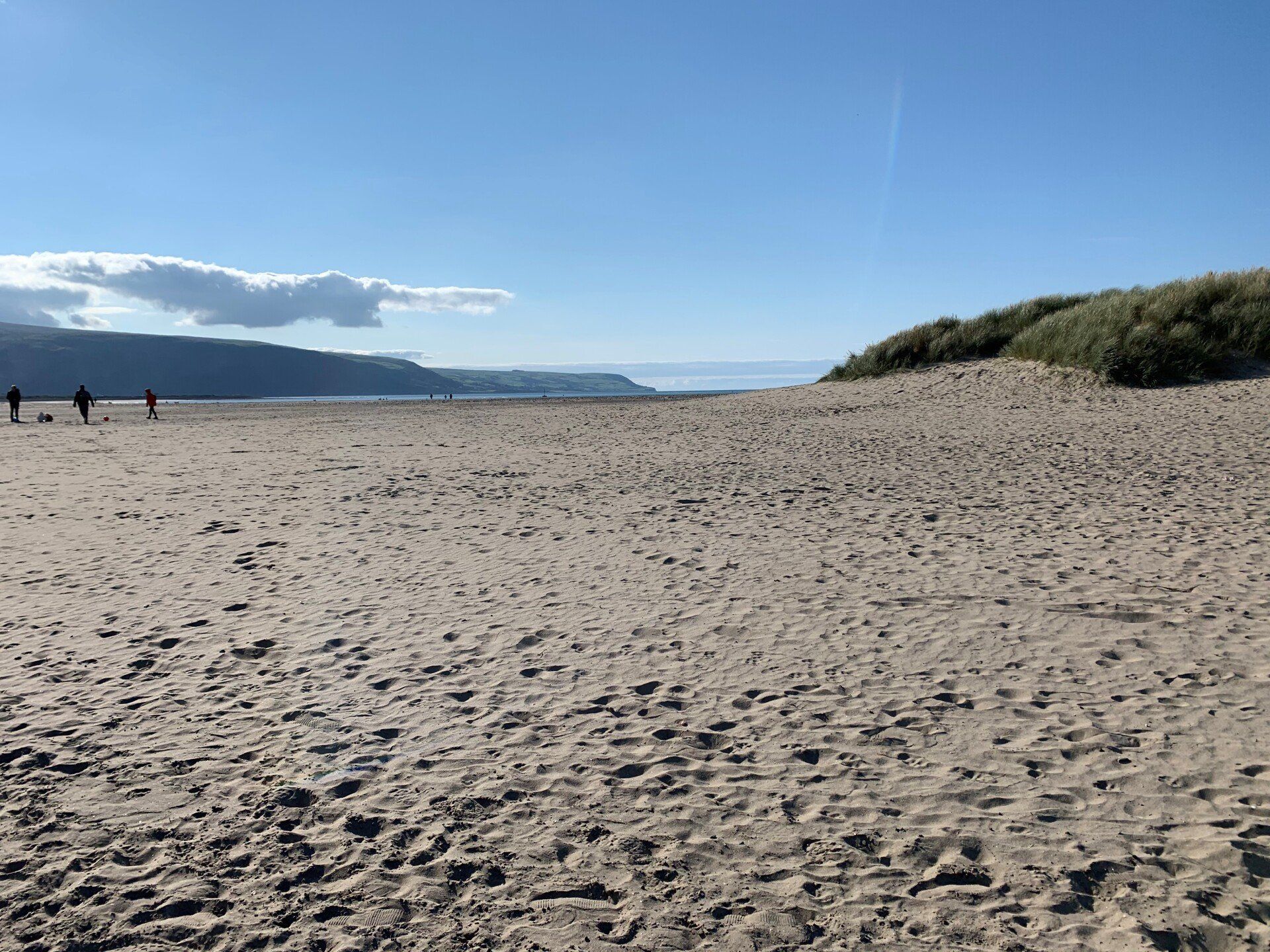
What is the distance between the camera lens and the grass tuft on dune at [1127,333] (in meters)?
21.6

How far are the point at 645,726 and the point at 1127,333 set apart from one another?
23.5 m

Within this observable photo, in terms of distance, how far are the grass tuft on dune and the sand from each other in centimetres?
1312

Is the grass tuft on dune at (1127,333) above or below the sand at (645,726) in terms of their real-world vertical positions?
above

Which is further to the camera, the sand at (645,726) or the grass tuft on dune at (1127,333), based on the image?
the grass tuft on dune at (1127,333)

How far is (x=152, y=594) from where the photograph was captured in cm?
707

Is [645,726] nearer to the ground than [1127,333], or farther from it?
nearer to the ground

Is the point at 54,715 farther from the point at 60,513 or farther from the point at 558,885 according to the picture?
the point at 60,513

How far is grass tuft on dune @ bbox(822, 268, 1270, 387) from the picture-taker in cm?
2159

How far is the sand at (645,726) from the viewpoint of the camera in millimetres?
3012

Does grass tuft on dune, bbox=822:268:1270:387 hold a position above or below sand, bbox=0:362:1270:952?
above

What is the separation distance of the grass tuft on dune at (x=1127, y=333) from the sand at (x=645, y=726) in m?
13.1

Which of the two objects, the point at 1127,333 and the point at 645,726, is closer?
the point at 645,726

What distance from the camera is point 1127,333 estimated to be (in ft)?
73.0

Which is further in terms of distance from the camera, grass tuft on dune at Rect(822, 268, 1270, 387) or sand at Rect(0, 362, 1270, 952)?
grass tuft on dune at Rect(822, 268, 1270, 387)
